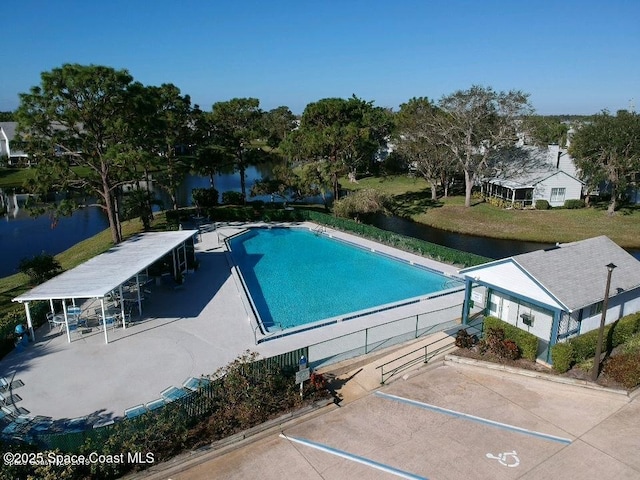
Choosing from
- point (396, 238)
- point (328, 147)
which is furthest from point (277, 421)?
point (328, 147)

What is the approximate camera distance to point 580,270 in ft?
55.7

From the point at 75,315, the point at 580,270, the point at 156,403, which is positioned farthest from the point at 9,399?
the point at 580,270

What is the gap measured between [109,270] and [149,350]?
14.8 feet

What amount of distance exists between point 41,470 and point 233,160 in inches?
1367

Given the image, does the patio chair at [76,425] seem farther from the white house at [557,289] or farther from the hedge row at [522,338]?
the white house at [557,289]

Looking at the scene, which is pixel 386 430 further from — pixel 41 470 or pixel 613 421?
pixel 41 470

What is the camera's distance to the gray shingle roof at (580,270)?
1579 cm

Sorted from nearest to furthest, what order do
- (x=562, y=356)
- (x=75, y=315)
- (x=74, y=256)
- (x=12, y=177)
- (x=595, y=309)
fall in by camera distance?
(x=562, y=356)
(x=595, y=309)
(x=75, y=315)
(x=74, y=256)
(x=12, y=177)

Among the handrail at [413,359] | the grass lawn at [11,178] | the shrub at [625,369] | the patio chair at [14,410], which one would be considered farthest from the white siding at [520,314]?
the grass lawn at [11,178]

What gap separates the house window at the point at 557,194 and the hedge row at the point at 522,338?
32456 millimetres

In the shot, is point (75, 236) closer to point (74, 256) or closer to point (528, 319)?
point (74, 256)

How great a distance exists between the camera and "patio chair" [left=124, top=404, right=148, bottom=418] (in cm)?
1300

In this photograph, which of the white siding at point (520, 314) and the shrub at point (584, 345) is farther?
the white siding at point (520, 314)

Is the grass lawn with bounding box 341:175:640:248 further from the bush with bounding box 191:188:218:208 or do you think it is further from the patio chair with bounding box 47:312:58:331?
the patio chair with bounding box 47:312:58:331
